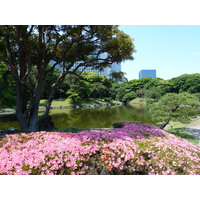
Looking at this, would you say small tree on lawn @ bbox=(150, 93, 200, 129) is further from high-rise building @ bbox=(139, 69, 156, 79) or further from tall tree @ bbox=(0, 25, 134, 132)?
high-rise building @ bbox=(139, 69, 156, 79)

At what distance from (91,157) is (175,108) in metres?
7.32

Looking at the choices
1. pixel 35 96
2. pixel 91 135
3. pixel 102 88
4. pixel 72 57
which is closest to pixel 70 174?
pixel 91 135

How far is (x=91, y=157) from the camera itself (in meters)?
2.99

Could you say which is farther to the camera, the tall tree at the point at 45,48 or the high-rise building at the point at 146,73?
the high-rise building at the point at 146,73

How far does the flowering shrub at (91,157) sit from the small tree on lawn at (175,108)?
4.84 metres

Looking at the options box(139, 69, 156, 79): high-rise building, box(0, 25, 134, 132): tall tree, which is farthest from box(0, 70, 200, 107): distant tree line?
box(139, 69, 156, 79): high-rise building

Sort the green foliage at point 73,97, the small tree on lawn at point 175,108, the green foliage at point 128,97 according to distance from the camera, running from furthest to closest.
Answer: the green foliage at point 128,97, the green foliage at point 73,97, the small tree on lawn at point 175,108

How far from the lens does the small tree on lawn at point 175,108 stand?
26.6 feet

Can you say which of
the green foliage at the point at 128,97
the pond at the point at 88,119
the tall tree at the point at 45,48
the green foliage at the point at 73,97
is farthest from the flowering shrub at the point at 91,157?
the green foliage at the point at 128,97

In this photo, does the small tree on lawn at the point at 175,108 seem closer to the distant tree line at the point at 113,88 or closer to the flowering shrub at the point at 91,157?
the flowering shrub at the point at 91,157

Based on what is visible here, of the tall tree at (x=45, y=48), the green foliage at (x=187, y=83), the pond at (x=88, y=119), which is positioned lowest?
the pond at (x=88, y=119)

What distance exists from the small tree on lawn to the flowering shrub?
4838 millimetres

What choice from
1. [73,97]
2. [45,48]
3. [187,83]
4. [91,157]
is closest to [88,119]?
[45,48]

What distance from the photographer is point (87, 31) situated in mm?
5941
